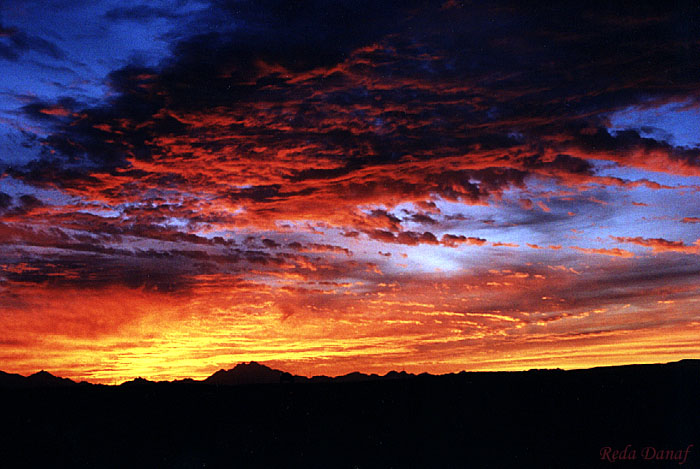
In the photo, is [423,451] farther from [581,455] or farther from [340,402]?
[581,455]

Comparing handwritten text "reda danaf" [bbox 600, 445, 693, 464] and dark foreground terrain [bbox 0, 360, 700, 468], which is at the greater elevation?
dark foreground terrain [bbox 0, 360, 700, 468]

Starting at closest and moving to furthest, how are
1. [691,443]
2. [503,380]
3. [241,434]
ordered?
[691,443] < [241,434] < [503,380]

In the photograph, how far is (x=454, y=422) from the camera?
19453 millimetres

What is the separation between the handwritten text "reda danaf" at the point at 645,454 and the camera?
16938 mm

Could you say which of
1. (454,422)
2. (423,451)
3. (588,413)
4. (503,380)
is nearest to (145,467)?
(423,451)

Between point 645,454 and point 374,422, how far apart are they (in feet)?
24.1

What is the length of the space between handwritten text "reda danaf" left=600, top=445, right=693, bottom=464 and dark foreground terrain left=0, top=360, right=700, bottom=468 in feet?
0.12

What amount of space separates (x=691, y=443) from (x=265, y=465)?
1122cm

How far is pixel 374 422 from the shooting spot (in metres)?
19.3

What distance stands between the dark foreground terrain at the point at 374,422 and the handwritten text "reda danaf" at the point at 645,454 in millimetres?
38

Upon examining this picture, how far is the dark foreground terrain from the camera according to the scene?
17.7 meters

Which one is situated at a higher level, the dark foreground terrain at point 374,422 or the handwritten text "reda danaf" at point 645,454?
the dark foreground terrain at point 374,422

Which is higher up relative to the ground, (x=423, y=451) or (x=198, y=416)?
(x=198, y=416)

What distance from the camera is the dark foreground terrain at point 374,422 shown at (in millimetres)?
17688
